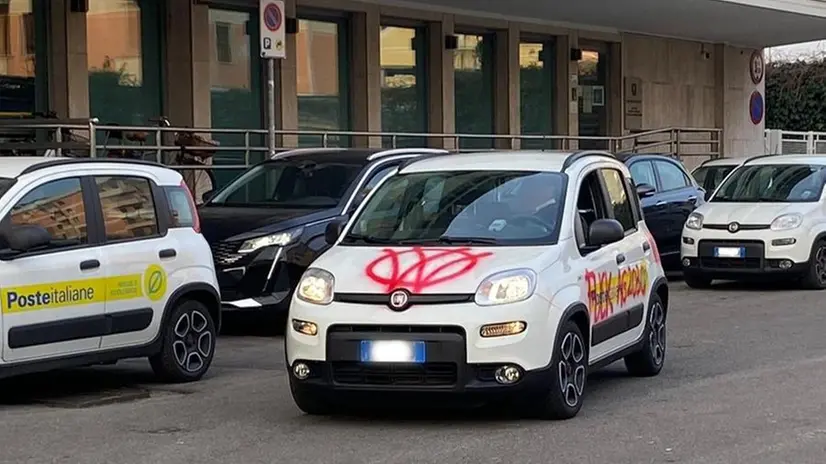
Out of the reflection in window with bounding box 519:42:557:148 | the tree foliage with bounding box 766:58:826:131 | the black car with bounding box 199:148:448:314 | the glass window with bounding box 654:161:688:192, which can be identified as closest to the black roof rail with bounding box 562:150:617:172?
the black car with bounding box 199:148:448:314

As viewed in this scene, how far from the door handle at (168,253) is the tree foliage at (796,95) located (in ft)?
114

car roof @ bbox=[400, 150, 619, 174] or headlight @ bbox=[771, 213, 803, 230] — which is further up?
car roof @ bbox=[400, 150, 619, 174]

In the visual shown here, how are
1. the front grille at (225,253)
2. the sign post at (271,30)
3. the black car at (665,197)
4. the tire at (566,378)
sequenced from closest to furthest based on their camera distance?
the tire at (566,378), the front grille at (225,253), the sign post at (271,30), the black car at (665,197)

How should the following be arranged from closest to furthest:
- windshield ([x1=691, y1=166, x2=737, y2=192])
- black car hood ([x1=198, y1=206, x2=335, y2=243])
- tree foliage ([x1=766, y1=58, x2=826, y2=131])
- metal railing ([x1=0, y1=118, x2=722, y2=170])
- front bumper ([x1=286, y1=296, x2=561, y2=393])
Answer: front bumper ([x1=286, y1=296, x2=561, y2=393]) < black car hood ([x1=198, y1=206, x2=335, y2=243]) < metal railing ([x1=0, y1=118, x2=722, y2=170]) < windshield ([x1=691, y1=166, x2=737, y2=192]) < tree foliage ([x1=766, y1=58, x2=826, y2=131])

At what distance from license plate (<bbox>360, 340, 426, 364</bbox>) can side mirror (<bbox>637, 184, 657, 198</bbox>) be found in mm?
10105

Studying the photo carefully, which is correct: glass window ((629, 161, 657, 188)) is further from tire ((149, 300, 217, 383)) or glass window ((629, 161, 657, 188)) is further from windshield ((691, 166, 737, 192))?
tire ((149, 300, 217, 383))

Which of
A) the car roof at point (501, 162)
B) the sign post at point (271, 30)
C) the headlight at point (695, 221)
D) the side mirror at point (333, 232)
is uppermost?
the sign post at point (271, 30)

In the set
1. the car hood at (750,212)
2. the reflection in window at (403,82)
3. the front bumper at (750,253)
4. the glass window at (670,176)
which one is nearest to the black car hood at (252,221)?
the front bumper at (750,253)

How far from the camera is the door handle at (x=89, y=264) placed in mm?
9156

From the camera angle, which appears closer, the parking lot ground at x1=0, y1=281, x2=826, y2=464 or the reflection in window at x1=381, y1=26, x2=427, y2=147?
the parking lot ground at x1=0, y1=281, x2=826, y2=464

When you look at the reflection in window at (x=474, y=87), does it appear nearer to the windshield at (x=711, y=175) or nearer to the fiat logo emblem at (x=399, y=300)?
the windshield at (x=711, y=175)

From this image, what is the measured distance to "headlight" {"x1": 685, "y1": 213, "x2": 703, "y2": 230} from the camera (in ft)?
54.6

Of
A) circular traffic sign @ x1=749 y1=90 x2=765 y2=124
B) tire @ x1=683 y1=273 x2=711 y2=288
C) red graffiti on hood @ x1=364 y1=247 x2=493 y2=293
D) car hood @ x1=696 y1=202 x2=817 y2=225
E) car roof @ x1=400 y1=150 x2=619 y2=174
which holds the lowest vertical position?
tire @ x1=683 y1=273 x2=711 y2=288

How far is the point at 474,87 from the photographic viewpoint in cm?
2714
